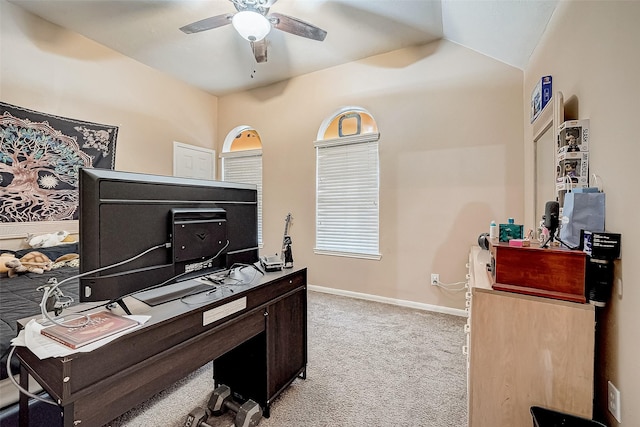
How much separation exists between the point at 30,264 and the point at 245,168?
2.83 meters

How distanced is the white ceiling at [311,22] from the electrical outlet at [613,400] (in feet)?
7.54

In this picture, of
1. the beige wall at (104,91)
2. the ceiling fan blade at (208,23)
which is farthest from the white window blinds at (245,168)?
the ceiling fan blade at (208,23)

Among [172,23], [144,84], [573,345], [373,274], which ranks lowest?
[373,274]

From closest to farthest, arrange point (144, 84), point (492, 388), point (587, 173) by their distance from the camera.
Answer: point (492, 388) < point (587, 173) < point (144, 84)

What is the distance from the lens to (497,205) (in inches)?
116

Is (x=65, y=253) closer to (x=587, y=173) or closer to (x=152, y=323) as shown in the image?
(x=152, y=323)

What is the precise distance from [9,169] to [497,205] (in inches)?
193

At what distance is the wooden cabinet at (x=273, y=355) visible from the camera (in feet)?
5.24

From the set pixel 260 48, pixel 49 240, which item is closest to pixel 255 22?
pixel 260 48

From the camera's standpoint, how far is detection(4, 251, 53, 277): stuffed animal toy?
8.00ft

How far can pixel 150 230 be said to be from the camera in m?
1.17

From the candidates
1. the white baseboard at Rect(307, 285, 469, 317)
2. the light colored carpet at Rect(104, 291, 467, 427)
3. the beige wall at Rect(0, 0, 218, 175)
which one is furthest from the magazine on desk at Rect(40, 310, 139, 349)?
the beige wall at Rect(0, 0, 218, 175)

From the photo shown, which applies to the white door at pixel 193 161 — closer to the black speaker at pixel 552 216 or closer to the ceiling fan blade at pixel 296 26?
the ceiling fan blade at pixel 296 26

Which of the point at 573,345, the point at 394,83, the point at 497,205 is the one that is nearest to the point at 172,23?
the point at 394,83
